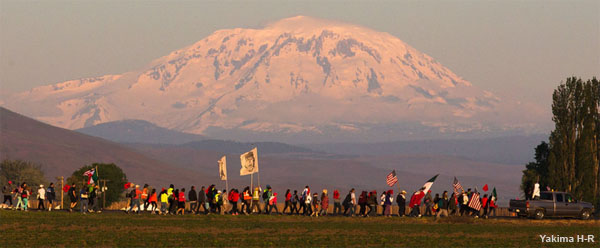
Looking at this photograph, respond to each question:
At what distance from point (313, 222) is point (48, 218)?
14044 millimetres

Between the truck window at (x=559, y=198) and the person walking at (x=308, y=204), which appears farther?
the person walking at (x=308, y=204)

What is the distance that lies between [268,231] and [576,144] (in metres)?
33.4

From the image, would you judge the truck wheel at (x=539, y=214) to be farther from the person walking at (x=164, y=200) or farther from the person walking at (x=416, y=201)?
the person walking at (x=164, y=200)

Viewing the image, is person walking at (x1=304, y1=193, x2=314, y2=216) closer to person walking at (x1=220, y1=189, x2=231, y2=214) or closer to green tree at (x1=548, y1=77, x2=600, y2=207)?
person walking at (x1=220, y1=189, x2=231, y2=214)

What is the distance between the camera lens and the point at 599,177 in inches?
3027

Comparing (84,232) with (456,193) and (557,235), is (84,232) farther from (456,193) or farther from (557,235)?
(456,193)

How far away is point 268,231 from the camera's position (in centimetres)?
5119

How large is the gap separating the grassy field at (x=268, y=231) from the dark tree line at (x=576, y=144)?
1241 cm

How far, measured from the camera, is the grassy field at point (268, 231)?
4438 cm

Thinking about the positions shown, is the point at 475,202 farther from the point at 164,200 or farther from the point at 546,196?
the point at 164,200

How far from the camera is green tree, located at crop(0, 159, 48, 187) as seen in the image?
133 m

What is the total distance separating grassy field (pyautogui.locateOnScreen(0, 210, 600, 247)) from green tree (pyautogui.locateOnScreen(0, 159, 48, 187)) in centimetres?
7281

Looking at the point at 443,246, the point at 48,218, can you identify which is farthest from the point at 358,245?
the point at 48,218

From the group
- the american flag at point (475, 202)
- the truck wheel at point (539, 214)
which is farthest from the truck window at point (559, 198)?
the american flag at point (475, 202)
